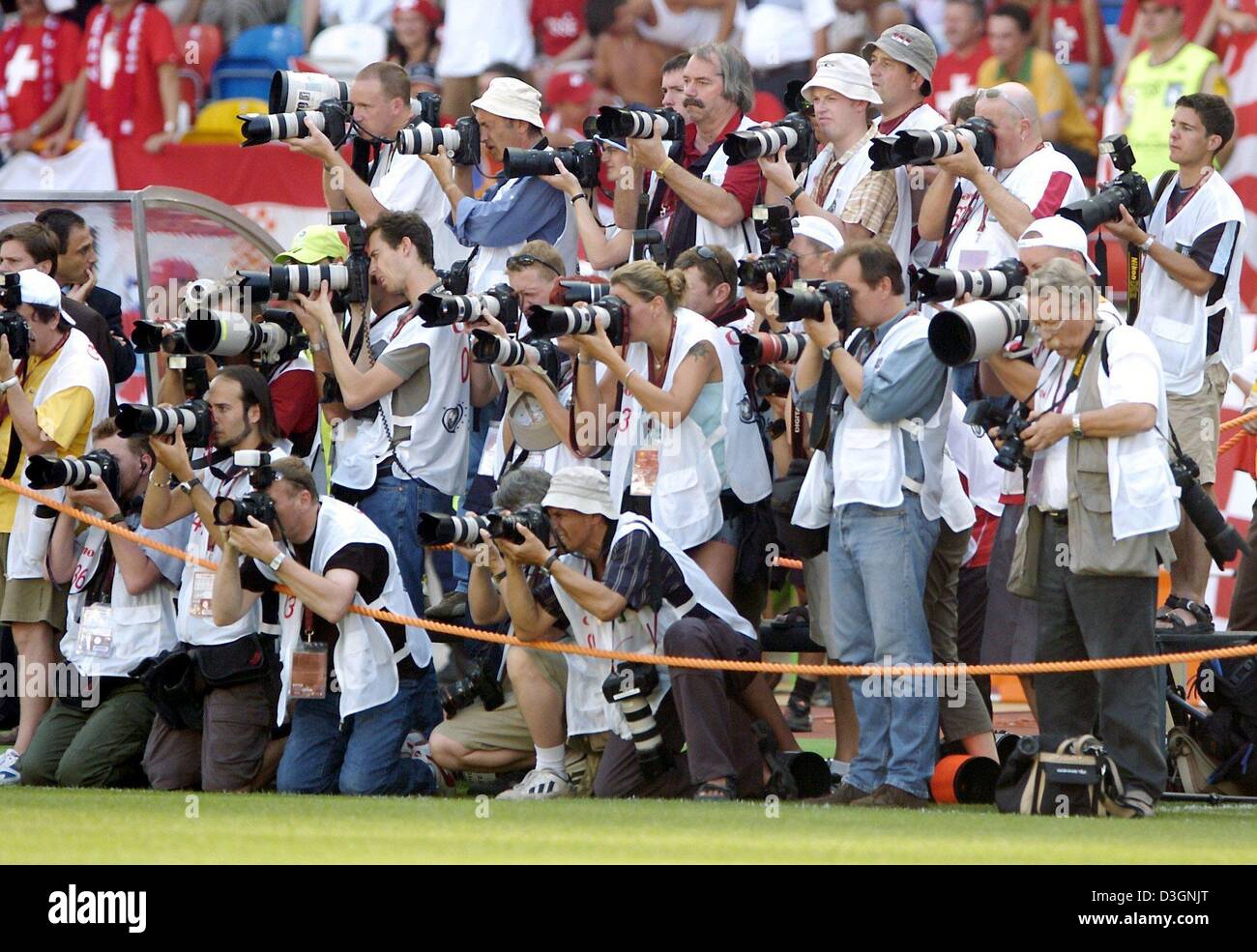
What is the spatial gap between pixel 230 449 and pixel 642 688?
77.7 inches

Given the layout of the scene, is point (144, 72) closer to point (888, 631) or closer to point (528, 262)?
point (528, 262)

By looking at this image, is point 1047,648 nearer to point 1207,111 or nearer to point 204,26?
point 1207,111

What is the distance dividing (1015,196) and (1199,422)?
1.48 meters

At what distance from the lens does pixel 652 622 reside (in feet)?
26.9

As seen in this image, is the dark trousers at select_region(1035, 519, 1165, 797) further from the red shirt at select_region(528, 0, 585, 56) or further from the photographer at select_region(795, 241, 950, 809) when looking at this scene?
the red shirt at select_region(528, 0, 585, 56)

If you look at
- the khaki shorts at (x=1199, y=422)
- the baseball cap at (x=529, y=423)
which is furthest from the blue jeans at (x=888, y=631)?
the khaki shorts at (x=1199, y=422)

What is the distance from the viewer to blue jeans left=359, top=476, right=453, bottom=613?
8977 millimetres

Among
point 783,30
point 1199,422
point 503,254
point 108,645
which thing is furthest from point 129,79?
point 1199,422

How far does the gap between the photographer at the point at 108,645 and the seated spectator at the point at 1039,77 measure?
19.6 feet

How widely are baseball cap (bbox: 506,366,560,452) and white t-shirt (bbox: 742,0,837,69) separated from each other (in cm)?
509

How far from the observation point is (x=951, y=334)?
7465mm

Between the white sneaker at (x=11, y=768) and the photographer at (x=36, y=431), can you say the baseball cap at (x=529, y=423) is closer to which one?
the photographer at (x=36, y=431)

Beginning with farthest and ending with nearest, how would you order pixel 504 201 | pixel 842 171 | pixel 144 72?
pixel 144 72 → pixel 504 201 → pixel 842 171

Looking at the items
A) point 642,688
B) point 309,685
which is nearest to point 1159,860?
point 642,688
